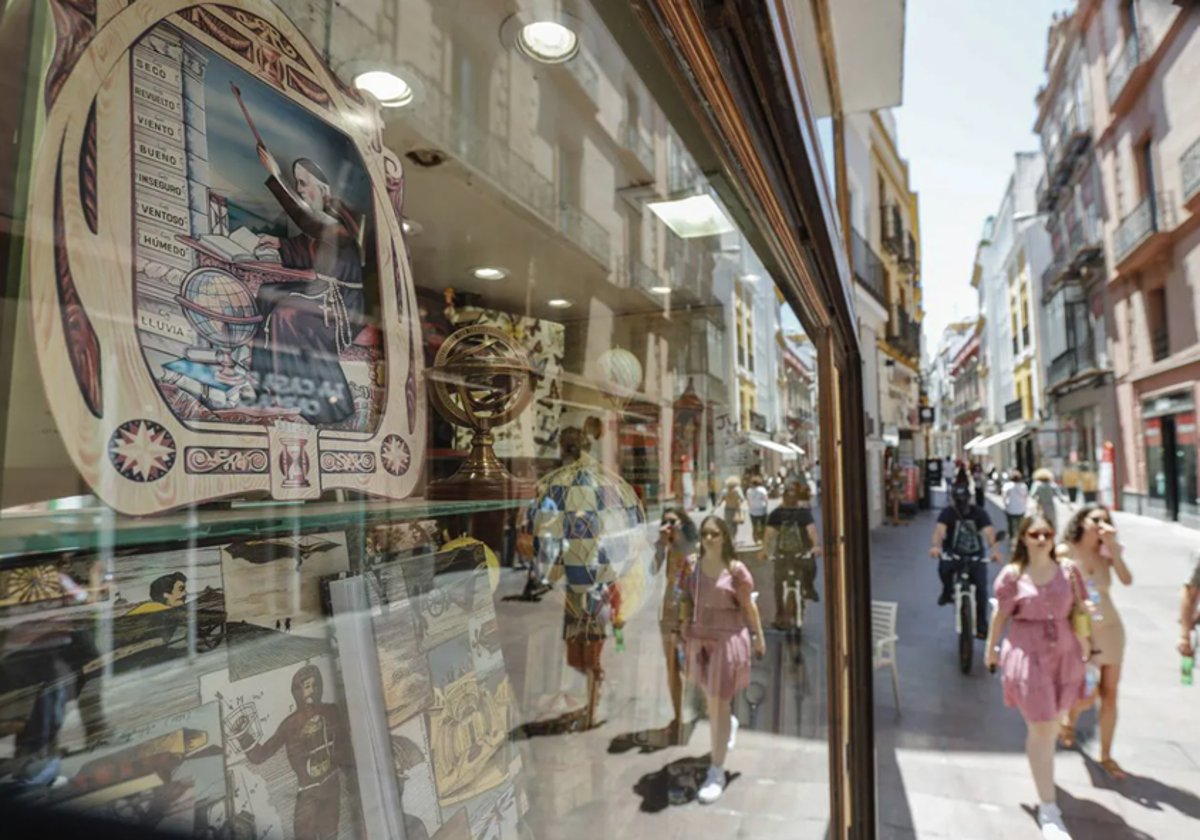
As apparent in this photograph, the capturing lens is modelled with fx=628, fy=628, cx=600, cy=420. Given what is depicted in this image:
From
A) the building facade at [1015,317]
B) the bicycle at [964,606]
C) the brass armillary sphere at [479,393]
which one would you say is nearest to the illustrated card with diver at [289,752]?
the brass armillary sphere at [479,393]

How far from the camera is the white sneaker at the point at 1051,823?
8.64ft

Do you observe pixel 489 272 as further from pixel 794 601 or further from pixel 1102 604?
pixel 1102 604

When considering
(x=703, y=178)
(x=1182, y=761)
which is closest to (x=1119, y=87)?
(x=1182, y=761)

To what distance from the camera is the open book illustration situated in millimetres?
338

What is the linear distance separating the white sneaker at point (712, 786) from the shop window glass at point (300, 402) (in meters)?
0.55

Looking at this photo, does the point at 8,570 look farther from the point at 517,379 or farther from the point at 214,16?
the point at 517,379

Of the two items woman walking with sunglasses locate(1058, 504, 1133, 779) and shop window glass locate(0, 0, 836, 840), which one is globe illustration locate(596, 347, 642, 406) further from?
woman walking with sunglasses locate(1058, 504, 1133, 779)

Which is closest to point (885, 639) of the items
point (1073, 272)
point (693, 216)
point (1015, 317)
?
point (693, 216)

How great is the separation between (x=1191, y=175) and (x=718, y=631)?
13.1 metres

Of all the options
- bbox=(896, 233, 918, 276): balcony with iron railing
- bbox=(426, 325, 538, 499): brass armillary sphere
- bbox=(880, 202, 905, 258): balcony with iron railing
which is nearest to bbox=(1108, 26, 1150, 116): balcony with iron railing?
bbox=(880, 202, 905, 258): balcony with iron railing

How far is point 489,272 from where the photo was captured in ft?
2.66

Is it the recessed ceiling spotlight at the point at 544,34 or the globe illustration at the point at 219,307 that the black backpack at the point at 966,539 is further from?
the globe illustration at the point at 219,307

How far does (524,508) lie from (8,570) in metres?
0.72

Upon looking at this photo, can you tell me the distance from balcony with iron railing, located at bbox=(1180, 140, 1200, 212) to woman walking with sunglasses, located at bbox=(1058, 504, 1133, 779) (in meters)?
9.86
